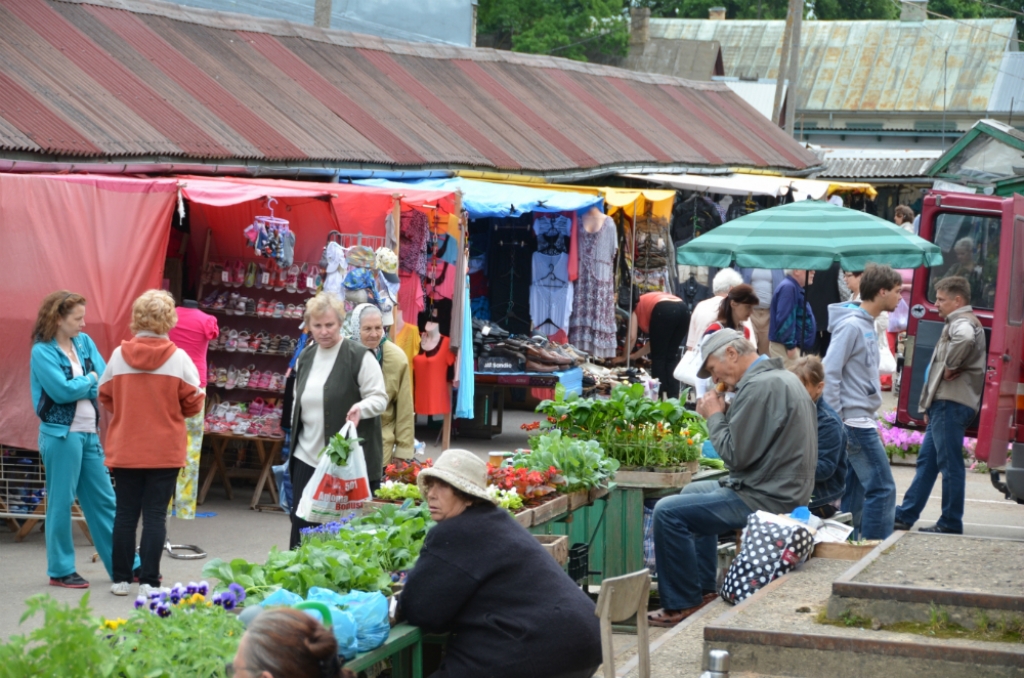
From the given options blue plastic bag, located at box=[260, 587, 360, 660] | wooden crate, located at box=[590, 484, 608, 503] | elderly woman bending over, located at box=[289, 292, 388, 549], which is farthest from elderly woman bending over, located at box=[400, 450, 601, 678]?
elderly woman bending over, located at box=[289, 292, 388, 549]

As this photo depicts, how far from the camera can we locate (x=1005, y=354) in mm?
9062

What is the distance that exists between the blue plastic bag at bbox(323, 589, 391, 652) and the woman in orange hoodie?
3292 millimetres

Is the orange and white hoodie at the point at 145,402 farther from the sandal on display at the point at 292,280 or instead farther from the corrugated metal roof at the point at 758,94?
the corrugated metal roof at the point at 758,94

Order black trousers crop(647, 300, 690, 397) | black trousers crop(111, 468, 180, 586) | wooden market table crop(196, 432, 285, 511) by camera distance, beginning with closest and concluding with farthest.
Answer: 1. black trousers crop(111, 468, 180, 586)
2. wooden market table crop(196, 432, 285, 511)
3. black trousers crop(647, 300, 690, 397)

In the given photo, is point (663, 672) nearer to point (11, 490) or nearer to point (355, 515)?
point (355, 515)

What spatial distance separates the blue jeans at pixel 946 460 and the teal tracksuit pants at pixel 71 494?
18.6 feet

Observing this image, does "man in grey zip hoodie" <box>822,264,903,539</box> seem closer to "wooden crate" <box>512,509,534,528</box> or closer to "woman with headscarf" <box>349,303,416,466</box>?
"woman with headscarf" <box>349,303,416,466</box>

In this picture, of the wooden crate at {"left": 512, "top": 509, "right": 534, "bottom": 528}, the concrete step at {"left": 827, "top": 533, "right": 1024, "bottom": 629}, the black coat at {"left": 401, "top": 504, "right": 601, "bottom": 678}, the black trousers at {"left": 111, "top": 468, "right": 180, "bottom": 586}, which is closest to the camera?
the black coat at {"left": 401, "top": 504, "right": 601, "bottom": 678}

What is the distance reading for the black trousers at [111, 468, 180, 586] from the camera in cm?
765

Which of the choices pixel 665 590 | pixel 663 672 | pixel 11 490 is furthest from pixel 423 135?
pixel 663 672

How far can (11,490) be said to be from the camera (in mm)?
9281

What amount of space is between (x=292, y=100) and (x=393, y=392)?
666cm

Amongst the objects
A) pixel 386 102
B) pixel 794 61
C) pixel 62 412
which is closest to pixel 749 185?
pixel 386 102

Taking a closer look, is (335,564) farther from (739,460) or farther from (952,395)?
(952,395)
